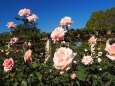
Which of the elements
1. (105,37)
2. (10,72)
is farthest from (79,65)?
(105,37)

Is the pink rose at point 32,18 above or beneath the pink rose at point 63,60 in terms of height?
above

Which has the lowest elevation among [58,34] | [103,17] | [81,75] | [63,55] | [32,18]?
[81,75]

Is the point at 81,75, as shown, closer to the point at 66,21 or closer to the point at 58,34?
the point at 58,34

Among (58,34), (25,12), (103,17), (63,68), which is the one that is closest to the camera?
(63,68)

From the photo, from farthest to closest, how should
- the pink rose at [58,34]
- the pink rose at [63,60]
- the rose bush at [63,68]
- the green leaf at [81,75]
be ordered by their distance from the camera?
the pink rose at [58,34] → the green leaf at [81,75] → the rose bush at [63,68] → the pink rose at [63,60]

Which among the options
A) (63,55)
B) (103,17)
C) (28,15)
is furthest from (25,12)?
(103,17)

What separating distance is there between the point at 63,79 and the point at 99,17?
4088 centimetres

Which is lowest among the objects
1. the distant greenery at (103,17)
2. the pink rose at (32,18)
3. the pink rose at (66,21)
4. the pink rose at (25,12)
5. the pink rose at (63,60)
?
the pink rose at (63,60)

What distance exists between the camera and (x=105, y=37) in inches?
298

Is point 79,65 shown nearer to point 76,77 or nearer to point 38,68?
point 76,77

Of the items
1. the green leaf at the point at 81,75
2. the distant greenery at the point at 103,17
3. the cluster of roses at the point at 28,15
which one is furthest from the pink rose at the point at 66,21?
the distant greenery at the point at 103,17

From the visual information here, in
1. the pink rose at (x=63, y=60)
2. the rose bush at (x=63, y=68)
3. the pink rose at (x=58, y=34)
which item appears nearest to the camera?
the pink rose at (x=63, y=60)

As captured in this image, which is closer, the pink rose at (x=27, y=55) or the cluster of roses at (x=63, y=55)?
the cluster of roses at (x=63, y=55)

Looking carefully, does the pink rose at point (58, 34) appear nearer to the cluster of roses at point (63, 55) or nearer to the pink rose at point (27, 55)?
the cluster of roses at point (63, 55)
